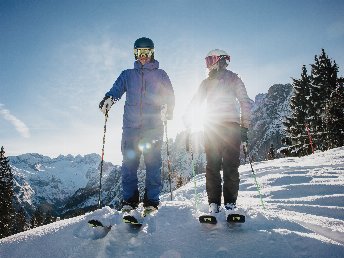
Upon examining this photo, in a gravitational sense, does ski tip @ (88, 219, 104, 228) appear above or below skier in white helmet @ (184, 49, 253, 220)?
below

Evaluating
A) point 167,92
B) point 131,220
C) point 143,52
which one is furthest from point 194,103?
point 131,220

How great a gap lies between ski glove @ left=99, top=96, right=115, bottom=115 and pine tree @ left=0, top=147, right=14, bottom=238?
42840mm

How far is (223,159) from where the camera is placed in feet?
16.9

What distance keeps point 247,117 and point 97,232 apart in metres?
2.98

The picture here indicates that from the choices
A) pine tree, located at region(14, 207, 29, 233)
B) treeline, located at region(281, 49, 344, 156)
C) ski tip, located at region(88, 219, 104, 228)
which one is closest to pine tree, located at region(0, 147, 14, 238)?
pine tree, located at region(14, 207, 29, 233)

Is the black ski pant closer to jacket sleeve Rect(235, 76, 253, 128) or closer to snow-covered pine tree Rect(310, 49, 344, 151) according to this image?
jacket sleeve Rect(235, 76, 253, 128)

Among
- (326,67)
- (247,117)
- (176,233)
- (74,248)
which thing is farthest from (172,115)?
(326,67)

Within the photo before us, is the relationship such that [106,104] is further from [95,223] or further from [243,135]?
[243,135]

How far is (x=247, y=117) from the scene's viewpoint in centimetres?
534

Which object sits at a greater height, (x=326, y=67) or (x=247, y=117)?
(x=326, y=67)

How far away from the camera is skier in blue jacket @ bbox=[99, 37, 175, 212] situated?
538 centimetres

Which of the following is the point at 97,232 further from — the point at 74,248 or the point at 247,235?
the point at 247,235

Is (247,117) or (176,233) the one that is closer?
(176,233)

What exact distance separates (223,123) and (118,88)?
79.8 inches
